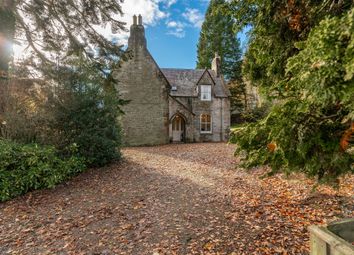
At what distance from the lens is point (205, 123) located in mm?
21391

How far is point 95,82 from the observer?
964 cm

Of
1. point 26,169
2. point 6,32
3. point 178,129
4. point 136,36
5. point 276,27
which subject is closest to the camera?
point 276,27

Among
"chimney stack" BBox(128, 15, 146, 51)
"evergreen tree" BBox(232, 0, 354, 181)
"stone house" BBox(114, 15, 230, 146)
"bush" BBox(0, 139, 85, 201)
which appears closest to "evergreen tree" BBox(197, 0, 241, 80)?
"stone house" BBox(114, 15, 230, 146)

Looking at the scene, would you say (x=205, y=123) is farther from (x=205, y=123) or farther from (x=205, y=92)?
(x=205, y=92)

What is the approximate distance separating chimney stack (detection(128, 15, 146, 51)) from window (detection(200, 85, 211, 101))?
634cm

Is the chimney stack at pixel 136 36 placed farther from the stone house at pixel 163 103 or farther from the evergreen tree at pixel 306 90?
the evergreen tree at pixel 306 90

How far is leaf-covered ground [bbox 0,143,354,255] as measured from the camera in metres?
4.02

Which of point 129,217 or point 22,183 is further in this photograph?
point 22,183

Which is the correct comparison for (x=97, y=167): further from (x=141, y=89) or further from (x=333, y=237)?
(x=141, y=89)

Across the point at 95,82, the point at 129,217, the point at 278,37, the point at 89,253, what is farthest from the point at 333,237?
the point at 95,82

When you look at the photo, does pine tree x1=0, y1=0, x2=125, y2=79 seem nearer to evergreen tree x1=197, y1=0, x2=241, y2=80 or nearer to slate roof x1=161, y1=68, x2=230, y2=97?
slate roof x1=161, y1=68, x2=230, y2=97

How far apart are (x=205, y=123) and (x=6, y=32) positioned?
15885 mm

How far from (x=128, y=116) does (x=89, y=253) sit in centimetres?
1477

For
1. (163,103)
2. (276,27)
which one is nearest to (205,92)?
(163,103)
